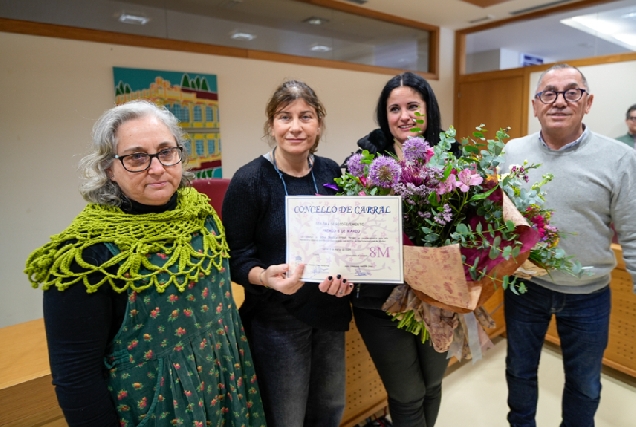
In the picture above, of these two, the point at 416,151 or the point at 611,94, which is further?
the point at 611,94

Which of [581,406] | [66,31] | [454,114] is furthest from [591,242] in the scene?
[454,114]

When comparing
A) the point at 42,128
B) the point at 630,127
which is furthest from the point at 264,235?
the point at 630,127

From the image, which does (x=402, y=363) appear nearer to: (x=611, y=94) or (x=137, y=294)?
(x=137, y=294)

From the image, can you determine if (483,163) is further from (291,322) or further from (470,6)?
(470,6)

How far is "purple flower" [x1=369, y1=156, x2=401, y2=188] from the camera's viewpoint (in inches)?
41.8

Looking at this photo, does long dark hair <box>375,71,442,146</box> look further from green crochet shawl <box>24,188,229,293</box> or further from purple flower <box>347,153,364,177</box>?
green crochet shawl <box>24,188,229,293</box>

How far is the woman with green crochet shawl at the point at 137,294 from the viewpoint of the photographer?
34.0 inches

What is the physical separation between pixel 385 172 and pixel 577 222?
38.8 inches

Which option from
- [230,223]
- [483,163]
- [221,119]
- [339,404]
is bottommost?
[339,404]

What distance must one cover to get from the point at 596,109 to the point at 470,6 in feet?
5.42

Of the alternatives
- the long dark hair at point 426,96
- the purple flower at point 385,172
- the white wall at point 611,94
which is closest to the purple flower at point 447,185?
the purple flower at point 385,172

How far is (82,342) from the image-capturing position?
86cm

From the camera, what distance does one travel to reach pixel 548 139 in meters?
1.66

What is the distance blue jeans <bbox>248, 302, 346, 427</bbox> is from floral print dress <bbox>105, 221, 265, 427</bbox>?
7.9 inches
